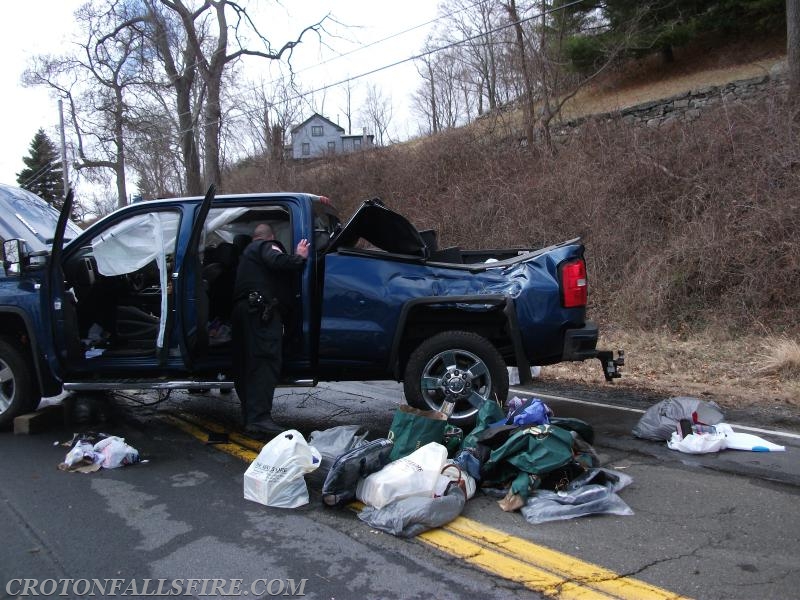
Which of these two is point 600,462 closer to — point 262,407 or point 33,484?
point 262,407

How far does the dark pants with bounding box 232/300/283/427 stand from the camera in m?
5.32

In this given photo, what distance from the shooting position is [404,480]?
3.87 metres

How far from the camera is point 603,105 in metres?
20.9

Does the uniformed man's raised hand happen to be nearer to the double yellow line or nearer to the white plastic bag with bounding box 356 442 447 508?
the white plastic bag with bounding box 356 442 447 508

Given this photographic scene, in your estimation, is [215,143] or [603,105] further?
[215,143]

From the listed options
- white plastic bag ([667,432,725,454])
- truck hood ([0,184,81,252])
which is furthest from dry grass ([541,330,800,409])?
truck hood ([0,184,81,252])

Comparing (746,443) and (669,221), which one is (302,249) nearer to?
(746,443)

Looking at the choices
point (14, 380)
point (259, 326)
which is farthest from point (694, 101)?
point (14, 380)

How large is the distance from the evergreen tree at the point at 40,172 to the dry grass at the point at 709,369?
48525mm

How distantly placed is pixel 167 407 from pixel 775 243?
373 inches

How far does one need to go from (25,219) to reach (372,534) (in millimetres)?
5264

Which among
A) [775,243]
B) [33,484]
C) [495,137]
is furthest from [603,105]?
[33,484]

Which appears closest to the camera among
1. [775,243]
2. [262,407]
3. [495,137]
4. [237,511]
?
[237,511]

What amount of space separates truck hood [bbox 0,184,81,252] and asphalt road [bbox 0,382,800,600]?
2241 millimetres
